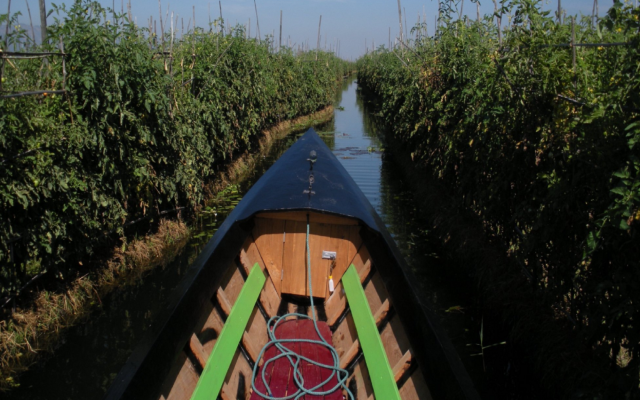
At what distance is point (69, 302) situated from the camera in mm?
5398

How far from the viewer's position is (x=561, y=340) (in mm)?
4324

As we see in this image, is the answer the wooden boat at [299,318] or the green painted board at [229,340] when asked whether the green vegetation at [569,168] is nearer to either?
the wooden boat at [299,318]

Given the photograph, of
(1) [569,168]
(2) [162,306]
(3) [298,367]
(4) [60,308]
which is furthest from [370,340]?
(4) [60,308]

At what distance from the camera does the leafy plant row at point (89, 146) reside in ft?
14.8

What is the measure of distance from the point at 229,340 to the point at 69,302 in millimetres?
2585

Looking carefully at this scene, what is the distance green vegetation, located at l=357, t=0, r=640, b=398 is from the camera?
3041 millimetres

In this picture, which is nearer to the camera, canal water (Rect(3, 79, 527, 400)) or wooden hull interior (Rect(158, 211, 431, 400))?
wooden hull interior (Rect(158, 211, 431, 400))

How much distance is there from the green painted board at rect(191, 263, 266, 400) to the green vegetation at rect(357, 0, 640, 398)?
2351mm

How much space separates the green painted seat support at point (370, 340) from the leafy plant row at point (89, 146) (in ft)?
9.21

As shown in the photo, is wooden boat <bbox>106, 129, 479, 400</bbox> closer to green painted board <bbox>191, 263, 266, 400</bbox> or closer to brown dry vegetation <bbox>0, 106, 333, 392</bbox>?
green painted board <bbox>191, 263, 266, 400</bbox>

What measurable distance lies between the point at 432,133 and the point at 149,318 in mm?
5862

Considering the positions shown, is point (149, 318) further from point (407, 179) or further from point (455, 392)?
point (407, 179)

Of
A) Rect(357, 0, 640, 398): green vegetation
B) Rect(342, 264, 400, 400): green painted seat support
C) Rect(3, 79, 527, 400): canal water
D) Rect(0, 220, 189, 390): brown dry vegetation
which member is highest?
Rect(357, 0, 640, 398): green vegetation

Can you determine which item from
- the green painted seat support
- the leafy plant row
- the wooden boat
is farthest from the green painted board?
the leafy plant row
